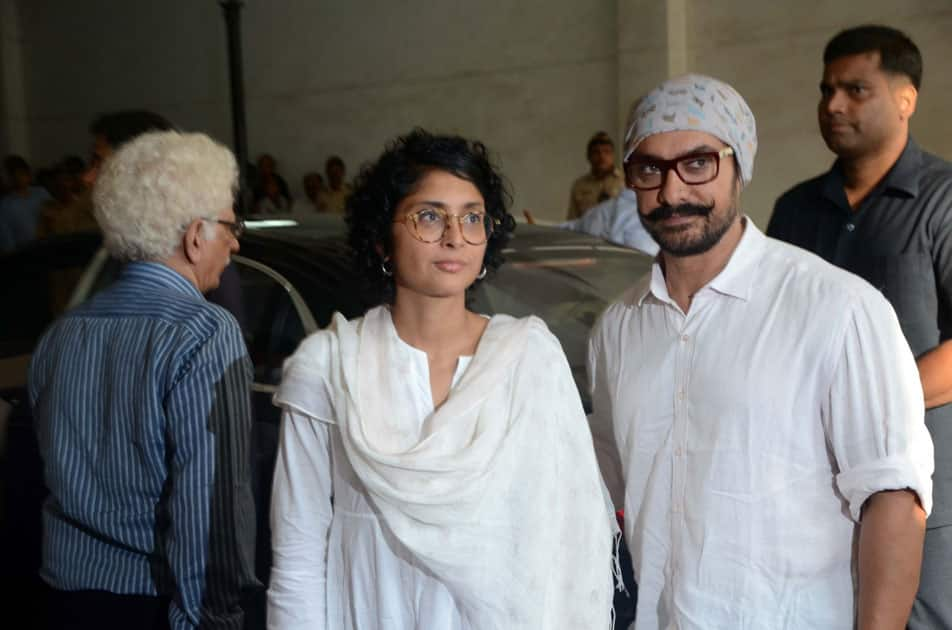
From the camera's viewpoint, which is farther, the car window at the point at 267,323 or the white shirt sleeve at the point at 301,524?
the car window at the point at 267,323

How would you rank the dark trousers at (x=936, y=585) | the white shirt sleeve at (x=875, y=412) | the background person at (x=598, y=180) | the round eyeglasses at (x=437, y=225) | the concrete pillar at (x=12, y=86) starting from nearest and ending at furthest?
1. the white shirt sleeve at (x=875, y=412)
2. the round eyeglasses at (x=437, y=225)
3. the dark trousers at (x=936, y=585)
4. the background person at (x=598, y=180)
5. the concrete pillar at (x=12, y=86)

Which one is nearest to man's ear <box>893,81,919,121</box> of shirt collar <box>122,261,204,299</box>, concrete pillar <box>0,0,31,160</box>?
shirt collar <box>122,261,204,299</box>

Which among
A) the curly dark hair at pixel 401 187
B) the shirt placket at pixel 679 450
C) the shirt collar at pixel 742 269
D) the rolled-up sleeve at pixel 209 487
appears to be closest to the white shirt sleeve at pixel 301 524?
the rolled-up sleeve at pixel 209 487

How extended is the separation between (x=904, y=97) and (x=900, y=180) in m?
0.22

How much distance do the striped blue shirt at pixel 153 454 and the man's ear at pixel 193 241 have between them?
0.37ft

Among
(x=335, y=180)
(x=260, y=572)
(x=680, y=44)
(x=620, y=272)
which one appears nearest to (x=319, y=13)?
(x=335, y=180)

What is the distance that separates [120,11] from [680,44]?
25.0 feet

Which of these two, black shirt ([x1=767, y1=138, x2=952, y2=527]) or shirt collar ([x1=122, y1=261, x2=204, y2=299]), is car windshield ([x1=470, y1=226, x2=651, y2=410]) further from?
shirt collar ([x1=122, y1=261, x2=204, y2=299])

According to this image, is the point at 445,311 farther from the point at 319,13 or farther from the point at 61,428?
the point at 319,13

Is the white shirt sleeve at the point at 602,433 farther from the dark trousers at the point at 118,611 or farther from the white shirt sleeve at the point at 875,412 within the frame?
the dark trousers at the point at 118,611

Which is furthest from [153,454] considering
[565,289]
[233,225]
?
[565,289]

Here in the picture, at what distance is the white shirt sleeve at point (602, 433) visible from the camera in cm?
225

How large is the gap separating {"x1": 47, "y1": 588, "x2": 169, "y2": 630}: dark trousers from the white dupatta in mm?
569

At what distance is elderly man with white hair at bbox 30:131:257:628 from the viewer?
2154 millimetres
